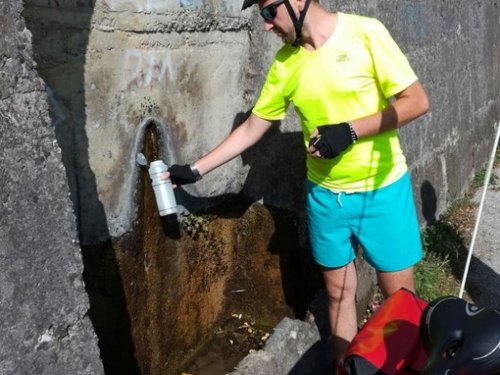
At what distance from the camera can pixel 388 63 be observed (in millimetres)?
2938

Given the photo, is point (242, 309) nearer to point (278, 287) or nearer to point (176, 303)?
point (278, 287)

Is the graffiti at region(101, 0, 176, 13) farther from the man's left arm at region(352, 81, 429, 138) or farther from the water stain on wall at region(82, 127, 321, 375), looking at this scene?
the man's left arm at region(352, 81, 429, 138)

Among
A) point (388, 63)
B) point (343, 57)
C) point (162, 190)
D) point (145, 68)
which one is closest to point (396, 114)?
point (388, 63)

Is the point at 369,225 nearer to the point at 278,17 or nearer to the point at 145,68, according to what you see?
the point at 278,17

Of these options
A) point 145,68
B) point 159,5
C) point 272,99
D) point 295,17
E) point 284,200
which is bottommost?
point 284,200

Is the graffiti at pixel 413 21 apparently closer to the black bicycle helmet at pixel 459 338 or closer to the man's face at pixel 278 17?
the man's face at pixel 278 17

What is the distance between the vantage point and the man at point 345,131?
2961 mm

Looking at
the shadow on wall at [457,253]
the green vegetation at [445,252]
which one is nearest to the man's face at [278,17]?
the green vegetation at [445,252]

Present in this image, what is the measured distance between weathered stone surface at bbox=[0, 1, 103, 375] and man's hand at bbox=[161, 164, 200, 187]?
111 centimetres

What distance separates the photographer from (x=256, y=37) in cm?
404

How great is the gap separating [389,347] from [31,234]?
1164 millimetres

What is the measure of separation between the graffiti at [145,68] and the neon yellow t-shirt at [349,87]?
1.99ft

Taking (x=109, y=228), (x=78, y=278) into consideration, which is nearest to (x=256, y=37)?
(x=109, y=228)

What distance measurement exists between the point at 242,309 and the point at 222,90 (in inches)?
56.0
